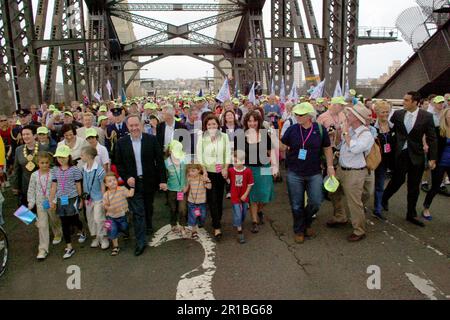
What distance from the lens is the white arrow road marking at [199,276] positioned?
379 cm

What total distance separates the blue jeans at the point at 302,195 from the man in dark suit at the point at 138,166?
1.81 meters

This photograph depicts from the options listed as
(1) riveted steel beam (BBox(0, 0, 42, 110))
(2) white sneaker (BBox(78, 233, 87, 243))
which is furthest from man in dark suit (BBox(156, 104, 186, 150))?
(1) riveted steel beam (BBox(0, 0, 42, 110))

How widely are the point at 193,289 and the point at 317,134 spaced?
2.52m

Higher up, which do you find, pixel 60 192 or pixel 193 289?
pixel 60 192

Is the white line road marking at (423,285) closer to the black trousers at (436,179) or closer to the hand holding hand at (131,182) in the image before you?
the black trousers at (436,179)

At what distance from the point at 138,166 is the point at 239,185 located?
4.80ft

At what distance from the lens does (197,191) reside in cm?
530

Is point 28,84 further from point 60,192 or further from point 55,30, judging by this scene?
point 60,192

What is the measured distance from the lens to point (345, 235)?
536 cm

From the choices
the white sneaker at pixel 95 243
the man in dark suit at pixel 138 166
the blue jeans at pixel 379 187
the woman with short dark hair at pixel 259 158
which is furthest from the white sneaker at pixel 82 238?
the blue jeans at pixel 379 187

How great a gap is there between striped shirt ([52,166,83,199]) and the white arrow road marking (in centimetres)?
134

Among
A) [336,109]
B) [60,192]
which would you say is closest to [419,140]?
[336,109]

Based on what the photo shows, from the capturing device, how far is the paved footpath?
12.5 ft

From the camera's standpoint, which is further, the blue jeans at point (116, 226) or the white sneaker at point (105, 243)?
the white sneaker at point (105, 243)
